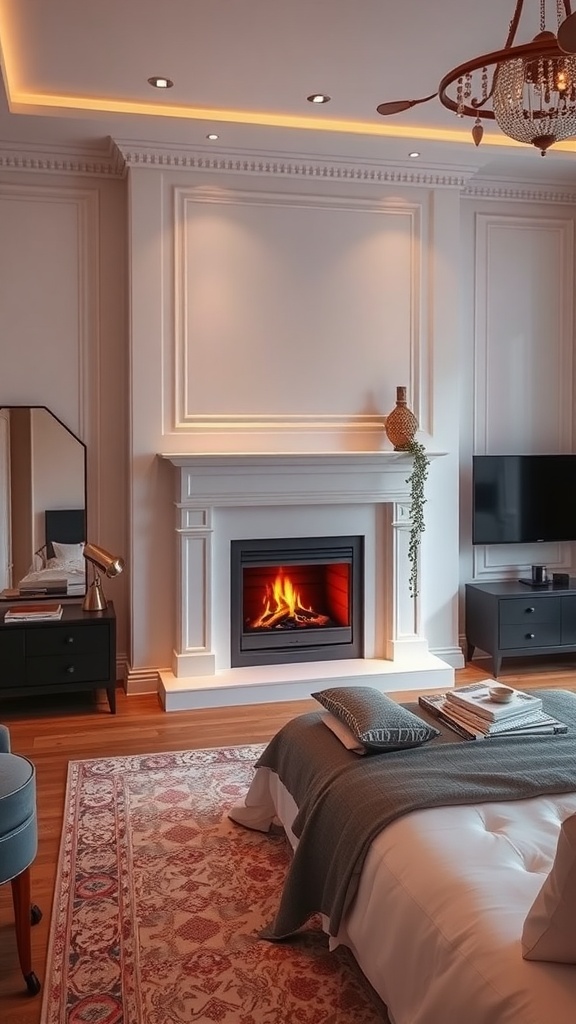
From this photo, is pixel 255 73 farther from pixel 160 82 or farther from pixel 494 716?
pixel 494 716

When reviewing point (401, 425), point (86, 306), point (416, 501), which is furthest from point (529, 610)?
point (86, 306)

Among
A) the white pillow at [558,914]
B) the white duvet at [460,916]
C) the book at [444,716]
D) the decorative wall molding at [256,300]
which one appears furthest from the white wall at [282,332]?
the white pillow at [558,914]

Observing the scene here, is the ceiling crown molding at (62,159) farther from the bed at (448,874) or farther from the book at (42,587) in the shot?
the bed at (448,874)

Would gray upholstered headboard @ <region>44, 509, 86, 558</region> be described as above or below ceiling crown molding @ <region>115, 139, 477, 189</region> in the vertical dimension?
below

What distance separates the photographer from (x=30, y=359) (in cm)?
471

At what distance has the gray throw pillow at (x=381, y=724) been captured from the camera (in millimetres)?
2459

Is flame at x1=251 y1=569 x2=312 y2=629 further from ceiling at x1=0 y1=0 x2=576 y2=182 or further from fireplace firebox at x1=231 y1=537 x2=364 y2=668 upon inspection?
ceiling at x1=0 y1=0 x2=576 y2=182

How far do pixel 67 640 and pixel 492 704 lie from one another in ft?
7.87

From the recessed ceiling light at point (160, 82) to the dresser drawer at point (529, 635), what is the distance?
3327 mm

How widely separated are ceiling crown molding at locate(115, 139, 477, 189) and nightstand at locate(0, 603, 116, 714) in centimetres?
238

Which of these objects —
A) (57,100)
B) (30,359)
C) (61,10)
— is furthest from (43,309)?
(61,10)

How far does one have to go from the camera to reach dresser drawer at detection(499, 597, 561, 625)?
5035mm

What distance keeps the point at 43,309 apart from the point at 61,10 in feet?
5.48

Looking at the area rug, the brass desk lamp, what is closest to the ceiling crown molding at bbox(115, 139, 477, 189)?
the brass desk lamp
